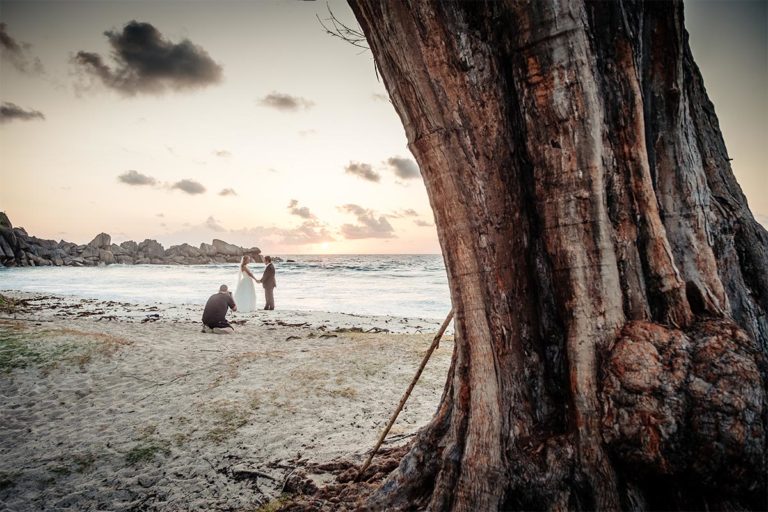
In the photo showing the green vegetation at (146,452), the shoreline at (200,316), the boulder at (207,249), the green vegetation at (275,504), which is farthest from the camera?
the boulder at (207,249)

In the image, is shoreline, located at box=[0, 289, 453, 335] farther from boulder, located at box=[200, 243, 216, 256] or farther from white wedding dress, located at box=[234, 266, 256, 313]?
boulder, located at box=[200, 243, 216, 256]

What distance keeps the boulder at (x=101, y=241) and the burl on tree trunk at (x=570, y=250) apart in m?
73.0

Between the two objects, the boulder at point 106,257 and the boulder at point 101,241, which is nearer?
the boulder at point 106,257

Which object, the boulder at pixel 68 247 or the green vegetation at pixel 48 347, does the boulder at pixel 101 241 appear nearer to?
the boulder at pixel 68 247

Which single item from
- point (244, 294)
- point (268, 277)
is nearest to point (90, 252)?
point (268, 277)

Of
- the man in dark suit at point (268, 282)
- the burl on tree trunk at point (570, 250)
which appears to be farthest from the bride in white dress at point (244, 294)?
the burl on tree trunk at point (570, 250)

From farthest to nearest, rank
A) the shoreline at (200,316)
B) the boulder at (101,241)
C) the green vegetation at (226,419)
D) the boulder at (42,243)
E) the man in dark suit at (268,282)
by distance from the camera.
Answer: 1. the boulder at (101,241)
2. the boulder at (42,243)
3. the man in dark suit at (268,282)
4. the shoreline at (200,316)
5. the green vegetation at (226,419)

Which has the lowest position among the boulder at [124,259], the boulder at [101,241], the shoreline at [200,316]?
the shoreline at [200,316]

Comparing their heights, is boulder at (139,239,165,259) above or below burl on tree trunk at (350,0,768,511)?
above

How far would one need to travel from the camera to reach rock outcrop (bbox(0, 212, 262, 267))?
44656mm

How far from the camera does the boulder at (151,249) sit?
6175 cm

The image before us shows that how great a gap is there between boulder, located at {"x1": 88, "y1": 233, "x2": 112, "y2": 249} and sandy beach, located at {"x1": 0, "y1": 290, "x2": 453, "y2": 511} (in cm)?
6328

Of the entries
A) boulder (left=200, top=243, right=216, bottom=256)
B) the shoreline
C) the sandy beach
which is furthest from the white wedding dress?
boulder (left=200, top=243, right=216, bottom=256)

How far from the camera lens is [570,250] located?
203 cm
